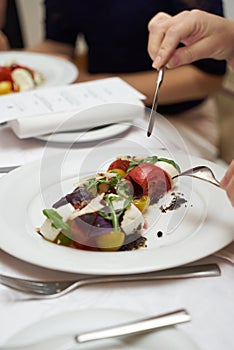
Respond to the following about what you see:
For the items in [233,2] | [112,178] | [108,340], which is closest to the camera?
[108,340]

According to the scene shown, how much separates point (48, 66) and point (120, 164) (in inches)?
28.7

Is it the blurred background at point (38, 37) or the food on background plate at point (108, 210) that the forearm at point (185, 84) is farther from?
the food on background plate at point (108, 210)

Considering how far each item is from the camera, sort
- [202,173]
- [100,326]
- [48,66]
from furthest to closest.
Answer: [48,66]
[202,173]
[100,326]

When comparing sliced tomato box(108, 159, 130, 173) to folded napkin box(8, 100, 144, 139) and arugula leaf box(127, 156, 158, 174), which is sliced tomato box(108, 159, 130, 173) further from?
folded napkin box(8, 100, 144, 139)

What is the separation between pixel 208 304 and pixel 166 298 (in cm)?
4

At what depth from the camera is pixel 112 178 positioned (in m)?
0.65

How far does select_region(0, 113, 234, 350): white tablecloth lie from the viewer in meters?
0.49

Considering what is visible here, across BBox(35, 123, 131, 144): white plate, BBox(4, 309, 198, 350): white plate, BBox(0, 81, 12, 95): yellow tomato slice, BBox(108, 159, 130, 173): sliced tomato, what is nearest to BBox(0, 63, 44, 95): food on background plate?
BBox(0, 81, 12, 95): yellow tomato slice

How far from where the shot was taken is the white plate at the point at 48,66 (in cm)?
122

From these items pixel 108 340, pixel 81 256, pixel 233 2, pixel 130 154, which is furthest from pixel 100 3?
pixel 108 340

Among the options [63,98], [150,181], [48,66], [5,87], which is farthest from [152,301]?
[48,66]

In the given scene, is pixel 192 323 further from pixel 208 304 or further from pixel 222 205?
pixel 222 205

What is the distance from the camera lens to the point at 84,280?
0.54 metres

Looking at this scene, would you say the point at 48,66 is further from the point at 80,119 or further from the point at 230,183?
the point at 230,183
